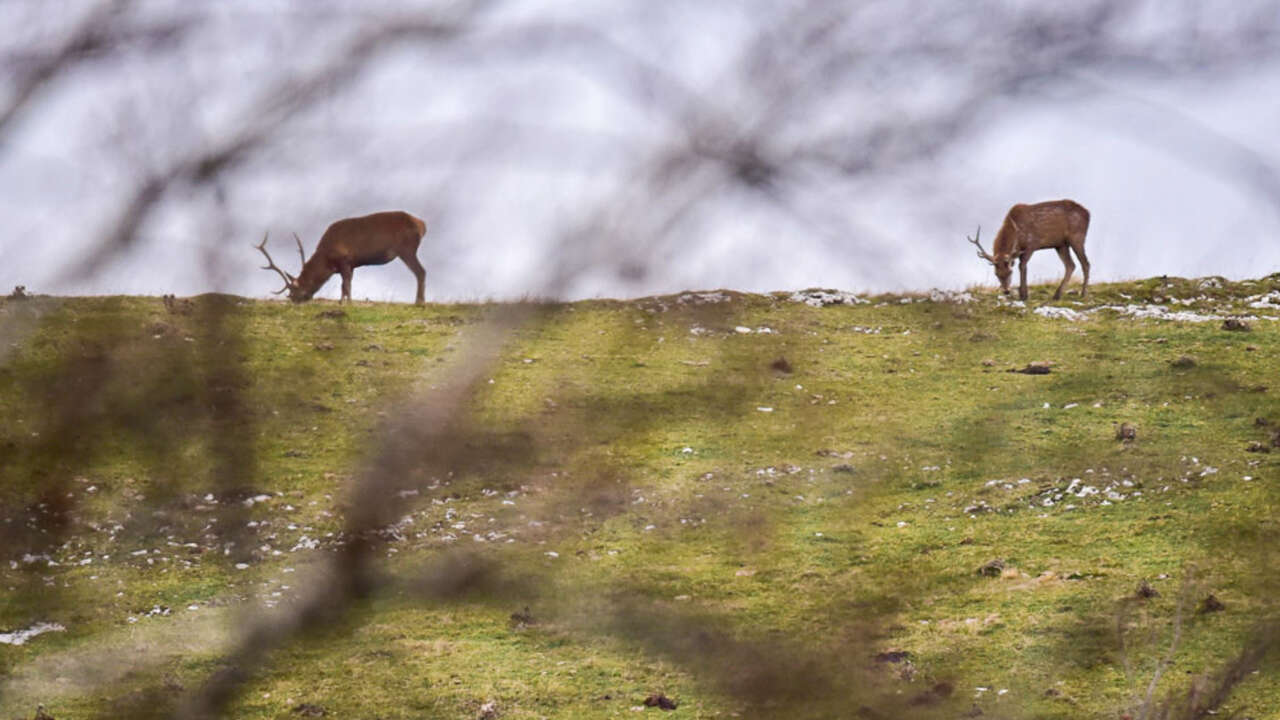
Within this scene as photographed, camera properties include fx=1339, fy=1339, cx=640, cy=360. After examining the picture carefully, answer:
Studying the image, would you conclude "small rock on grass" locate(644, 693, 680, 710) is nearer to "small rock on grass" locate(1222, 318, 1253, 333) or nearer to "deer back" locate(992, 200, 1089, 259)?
"deer back" locate(992, 200, 1089, 259)

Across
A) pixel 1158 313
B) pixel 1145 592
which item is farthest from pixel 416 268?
pixel 1145 592

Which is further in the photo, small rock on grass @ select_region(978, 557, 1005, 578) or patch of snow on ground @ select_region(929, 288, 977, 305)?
small rock on grass @ select_region(978, 557, 1005, 578)

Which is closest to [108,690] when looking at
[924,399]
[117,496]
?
[117,496]

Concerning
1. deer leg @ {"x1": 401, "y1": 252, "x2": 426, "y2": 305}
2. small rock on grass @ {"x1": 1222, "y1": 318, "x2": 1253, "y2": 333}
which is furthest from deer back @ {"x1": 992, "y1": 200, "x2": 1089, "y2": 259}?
small rock on grass @ {"x1": 1222, "y1": 318, "x2": 1253, "y2": 333}

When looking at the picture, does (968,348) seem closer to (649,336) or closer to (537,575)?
(649,336)

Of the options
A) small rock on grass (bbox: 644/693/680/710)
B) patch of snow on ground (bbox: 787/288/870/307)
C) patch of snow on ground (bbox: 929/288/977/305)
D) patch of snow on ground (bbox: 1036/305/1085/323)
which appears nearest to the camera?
patch of snow on ground (bbox: 929/288/977/305)

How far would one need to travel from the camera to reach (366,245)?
5.09 ft

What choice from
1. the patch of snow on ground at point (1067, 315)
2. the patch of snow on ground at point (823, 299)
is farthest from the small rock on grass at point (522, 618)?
the patch of snow on ground at point (1067, 315)

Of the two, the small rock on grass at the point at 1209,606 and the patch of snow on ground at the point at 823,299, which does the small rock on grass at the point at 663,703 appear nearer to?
the small rock on grass at the point at 1209,606

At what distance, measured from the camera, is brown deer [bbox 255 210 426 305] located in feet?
4.72

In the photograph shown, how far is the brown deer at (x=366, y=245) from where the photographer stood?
144cm

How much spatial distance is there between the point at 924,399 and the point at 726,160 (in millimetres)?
910

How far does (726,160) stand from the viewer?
1.27 m

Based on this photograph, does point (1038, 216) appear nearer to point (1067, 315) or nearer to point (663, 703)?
point (1067, 315)
